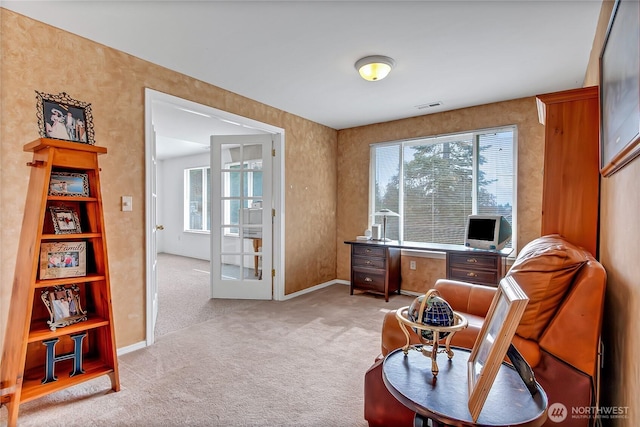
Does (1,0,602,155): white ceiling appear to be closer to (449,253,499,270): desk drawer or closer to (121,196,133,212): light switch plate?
(121,196,133,212): light switch plate

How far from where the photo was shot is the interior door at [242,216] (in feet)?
13.5

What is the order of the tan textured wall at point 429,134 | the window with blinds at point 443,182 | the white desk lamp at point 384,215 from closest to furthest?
the tan textured wall at point 429,134 → the window with blinds at point 443,182 → the white desk lamp at point 384,215

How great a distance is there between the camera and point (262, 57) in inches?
104

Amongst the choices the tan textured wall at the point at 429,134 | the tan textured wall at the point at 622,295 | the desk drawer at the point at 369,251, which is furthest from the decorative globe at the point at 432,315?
the tan textured wall at the point at 429,134

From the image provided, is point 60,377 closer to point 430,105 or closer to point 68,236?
point 68,236

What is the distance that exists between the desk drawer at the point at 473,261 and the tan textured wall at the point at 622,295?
62.4 inches

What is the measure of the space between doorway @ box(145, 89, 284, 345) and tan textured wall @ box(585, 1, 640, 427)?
302cm

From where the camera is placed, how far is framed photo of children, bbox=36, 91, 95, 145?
216 cm

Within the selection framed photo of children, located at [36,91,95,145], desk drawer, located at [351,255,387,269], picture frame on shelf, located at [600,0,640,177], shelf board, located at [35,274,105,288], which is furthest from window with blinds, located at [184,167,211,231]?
picture frame on shelf, located at [600,0,640,177]

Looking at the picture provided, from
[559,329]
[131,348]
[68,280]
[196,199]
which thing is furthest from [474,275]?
[196,199]

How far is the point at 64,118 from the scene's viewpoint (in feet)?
7.33

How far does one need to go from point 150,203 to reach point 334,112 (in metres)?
2.50

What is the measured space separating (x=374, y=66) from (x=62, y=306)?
9.22 ft

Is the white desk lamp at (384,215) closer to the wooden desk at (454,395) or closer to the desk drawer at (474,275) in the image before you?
the desk drawer at (474,275)
